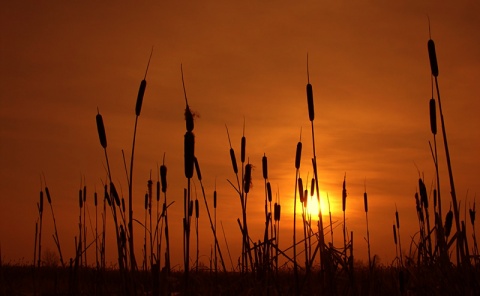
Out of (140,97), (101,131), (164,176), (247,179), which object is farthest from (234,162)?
(140,97)

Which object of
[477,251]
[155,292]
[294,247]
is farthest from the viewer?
[477,251]

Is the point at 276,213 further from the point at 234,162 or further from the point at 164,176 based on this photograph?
the point at 164,176

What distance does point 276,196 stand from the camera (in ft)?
16.3

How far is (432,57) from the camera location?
283 cm

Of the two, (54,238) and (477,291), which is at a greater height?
(54,238)

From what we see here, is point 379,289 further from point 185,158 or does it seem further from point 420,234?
point 185,158

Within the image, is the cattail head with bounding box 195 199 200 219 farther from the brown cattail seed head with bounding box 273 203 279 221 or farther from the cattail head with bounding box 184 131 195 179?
the cattail head with bounding box 184 131 195 179

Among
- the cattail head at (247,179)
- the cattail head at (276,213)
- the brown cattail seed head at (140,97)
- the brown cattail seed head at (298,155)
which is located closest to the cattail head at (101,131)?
the brown cattail seed head at (140,97)

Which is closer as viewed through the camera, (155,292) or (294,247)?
(155,292)

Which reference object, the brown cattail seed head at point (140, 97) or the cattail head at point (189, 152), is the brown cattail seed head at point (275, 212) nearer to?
the brown cattail seed head at point (140, 97)

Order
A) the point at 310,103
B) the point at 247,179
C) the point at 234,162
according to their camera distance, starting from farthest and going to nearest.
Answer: the point at 247,179
the point at 234,162
the point at 310,103

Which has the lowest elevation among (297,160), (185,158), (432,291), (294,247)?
(432,291)

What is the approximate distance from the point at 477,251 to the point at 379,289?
116cm

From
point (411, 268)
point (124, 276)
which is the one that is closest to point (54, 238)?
point (124, 276)
